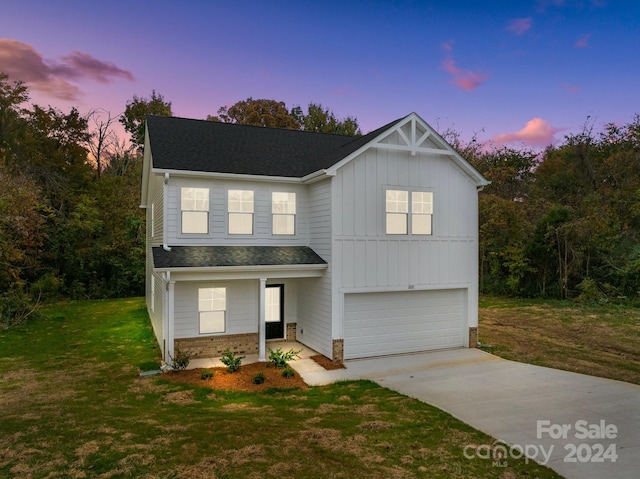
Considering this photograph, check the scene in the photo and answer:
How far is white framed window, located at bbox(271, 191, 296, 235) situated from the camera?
1323 centimetres

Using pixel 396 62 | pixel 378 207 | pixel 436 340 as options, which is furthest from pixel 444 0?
pixel 436 340

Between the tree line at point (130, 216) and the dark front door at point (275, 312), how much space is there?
432 inches

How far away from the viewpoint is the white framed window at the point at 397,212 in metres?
12.5

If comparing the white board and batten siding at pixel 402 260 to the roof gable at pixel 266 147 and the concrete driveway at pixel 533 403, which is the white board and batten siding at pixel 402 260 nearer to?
the roof gable at pixel 266 147

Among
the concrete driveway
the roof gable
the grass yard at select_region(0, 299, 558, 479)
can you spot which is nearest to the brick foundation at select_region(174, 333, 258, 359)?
the grass yard at select_region(0, 299, 558, 479)

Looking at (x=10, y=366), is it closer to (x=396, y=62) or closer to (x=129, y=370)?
(x=129, y=370)

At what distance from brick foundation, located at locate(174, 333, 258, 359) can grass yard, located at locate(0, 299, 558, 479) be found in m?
1.18

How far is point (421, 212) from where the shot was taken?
12812mm

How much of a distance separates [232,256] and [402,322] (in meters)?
5.74

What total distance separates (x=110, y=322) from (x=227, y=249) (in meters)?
8.97

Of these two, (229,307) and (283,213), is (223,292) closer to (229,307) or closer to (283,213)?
(229,307)

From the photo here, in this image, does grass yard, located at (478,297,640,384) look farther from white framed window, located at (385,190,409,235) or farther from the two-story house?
white framed window, located at (385,190,409,235)

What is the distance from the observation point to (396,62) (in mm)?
21922

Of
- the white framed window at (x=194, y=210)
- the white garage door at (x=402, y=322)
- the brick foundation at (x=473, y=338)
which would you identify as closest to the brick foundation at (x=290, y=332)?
the white garage door at (x=402, y=322)
